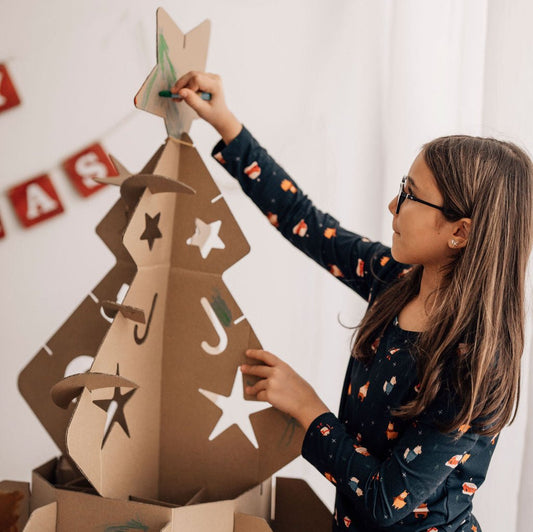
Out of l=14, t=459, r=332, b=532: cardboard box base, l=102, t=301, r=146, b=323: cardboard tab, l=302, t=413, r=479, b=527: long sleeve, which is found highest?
l=102, t=301, r=146, b=323: cardboard tab

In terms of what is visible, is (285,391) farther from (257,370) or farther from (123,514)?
(123,514)

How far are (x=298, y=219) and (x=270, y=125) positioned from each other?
1.43 ft

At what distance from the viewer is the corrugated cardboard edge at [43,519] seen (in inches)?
27.9

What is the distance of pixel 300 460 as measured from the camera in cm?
147

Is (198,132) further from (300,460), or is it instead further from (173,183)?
(300,460)

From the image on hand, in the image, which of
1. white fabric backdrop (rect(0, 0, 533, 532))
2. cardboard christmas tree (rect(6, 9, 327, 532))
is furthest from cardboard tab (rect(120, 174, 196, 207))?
white fabric backdrop (rect(0, 0, 533, 532))

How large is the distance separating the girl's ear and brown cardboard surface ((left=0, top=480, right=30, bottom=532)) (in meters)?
0.64

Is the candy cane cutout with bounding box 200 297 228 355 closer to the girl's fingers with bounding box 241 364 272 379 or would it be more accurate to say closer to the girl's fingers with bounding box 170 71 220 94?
the girl's fingers with bounding box 241 364 272 379

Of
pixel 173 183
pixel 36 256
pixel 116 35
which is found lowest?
pixel 173 183

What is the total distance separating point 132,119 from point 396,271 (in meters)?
0.74

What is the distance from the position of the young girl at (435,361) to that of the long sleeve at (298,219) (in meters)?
0.09

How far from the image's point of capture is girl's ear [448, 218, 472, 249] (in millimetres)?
750

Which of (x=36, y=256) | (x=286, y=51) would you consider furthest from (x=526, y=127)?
(x=36, y=256)

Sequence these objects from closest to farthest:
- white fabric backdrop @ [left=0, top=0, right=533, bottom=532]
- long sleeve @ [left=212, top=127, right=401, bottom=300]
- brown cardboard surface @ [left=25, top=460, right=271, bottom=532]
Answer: brown cardboard surface @ [left=25, top=460, right=271, bottom=532] < long sleeve @ [left=212, top=127, right=401, bottom=300] < white fabric backdrop @ [left=0, top=0, right=533, bottom=532]
